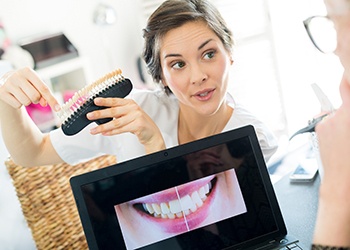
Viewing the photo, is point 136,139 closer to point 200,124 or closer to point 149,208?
point 200,124

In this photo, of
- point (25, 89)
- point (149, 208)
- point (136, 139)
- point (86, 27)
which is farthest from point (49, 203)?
point (86, 27)

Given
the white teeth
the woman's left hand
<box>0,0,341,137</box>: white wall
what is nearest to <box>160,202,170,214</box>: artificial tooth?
the white teeth

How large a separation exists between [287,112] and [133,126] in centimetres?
129

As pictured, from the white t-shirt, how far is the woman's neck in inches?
0.7

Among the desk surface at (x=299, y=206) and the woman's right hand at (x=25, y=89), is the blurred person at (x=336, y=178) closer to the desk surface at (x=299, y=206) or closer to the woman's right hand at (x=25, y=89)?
the desk surface at (x=299, y=206)

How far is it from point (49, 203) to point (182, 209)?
2.40 feet

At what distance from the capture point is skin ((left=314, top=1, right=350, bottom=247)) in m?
0.49

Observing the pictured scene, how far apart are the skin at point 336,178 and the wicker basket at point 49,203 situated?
38.0 inches

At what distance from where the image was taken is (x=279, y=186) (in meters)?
0.99

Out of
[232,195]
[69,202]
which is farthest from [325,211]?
[69,202]

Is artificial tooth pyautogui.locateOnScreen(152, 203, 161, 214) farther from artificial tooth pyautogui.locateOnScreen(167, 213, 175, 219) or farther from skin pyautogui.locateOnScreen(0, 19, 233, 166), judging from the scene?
skin pyautogui.locateOnScreen(0, 19, 233, 166)

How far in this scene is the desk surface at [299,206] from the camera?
0.78 meters

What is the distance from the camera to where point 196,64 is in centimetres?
95

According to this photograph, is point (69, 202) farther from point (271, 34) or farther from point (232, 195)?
point (271, 34)
